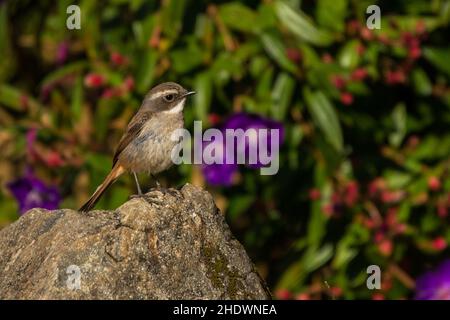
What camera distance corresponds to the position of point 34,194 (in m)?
8.47

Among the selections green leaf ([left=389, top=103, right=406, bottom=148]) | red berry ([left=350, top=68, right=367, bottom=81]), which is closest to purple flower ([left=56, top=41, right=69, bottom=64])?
red berry ([left=350, top=68, right=367, bottom=81])

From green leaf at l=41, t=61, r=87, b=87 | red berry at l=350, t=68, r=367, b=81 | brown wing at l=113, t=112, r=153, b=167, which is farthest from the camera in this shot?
green leaf at l=41, t=61, r=87, b=87

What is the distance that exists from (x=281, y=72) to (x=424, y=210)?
67.7 inches

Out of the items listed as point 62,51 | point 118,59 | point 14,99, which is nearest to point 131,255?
point 118,59

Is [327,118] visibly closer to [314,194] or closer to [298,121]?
[298,121]

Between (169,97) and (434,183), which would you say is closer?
(169,97)

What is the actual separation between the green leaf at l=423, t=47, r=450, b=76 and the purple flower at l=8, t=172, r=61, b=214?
11.1 feet

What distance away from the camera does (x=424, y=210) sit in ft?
28.3

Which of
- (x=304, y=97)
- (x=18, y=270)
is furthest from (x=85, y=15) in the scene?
(x=18, y=270)

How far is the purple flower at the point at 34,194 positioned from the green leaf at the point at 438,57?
3.39 meters

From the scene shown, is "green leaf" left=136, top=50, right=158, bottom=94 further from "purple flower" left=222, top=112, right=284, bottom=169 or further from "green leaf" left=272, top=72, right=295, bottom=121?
"green leaf" left=272, top=72, right=295, bottom=121

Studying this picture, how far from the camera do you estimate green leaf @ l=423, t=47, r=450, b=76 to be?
866cm

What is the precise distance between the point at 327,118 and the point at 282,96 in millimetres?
406

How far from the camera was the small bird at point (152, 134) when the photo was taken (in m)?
7.41
